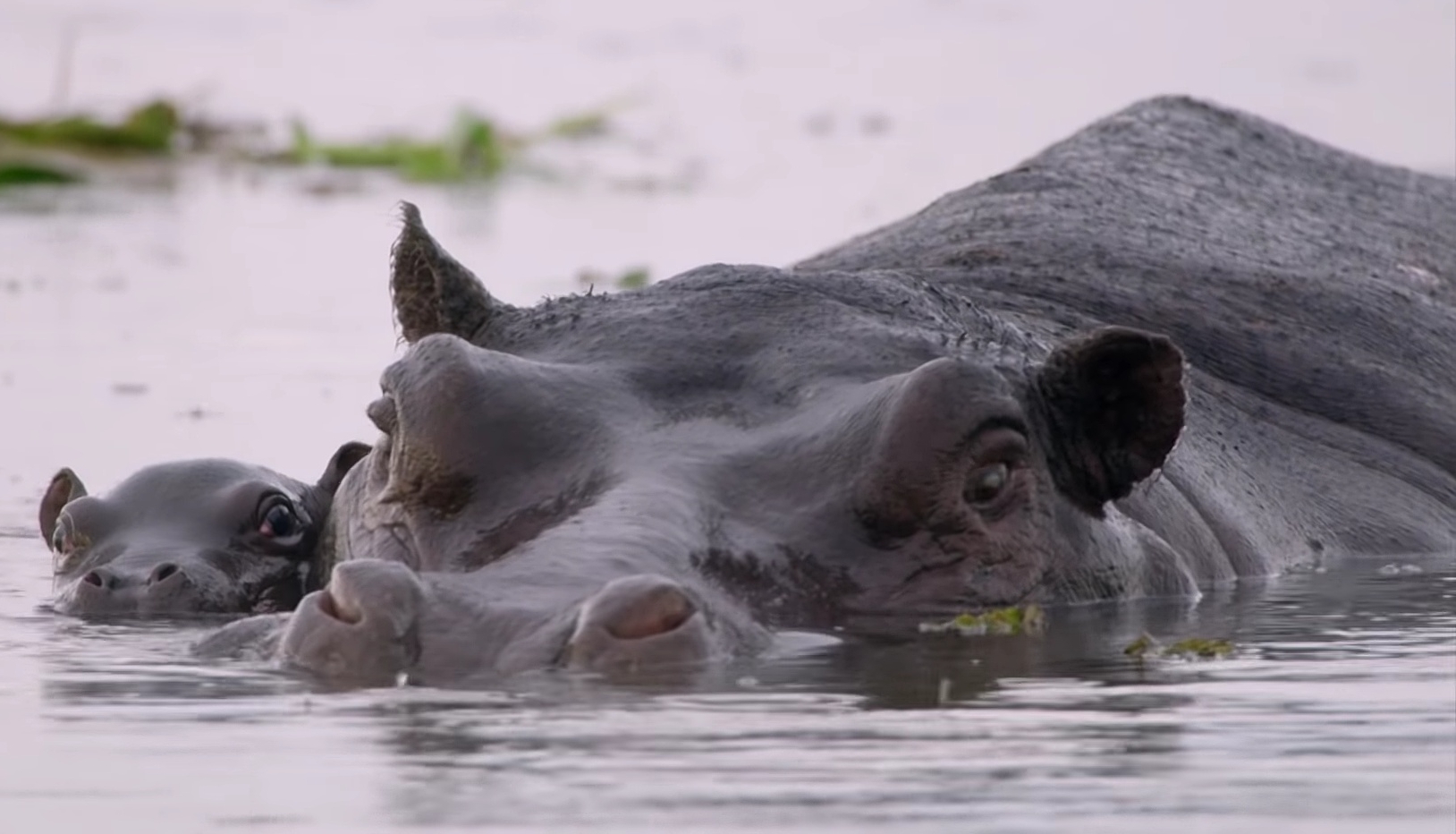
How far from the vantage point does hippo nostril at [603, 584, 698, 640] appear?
6.72 meters

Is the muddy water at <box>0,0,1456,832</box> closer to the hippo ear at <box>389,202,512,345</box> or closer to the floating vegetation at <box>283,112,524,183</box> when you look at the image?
the floating vegetation at <box>283,112,524,183</box>

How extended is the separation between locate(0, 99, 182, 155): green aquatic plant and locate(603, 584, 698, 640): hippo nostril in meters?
21.4

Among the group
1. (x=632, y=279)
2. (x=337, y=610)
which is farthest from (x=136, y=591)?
(x=632, y=279)

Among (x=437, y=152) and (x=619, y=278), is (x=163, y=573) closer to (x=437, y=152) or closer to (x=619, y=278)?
(x=619, y=278)

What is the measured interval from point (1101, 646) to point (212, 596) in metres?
2.55

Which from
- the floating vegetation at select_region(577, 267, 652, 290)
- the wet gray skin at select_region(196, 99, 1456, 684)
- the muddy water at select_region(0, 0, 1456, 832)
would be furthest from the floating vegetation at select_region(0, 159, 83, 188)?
the wet gray skin at select_region(196, 99, 1456, 684)

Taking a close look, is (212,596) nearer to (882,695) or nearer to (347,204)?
(882,695)

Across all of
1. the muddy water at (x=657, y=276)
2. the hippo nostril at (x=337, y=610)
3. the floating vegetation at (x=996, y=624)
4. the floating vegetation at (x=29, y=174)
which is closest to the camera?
the muddy water at (x=657, y=276)

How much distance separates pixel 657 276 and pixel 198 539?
36.1ft

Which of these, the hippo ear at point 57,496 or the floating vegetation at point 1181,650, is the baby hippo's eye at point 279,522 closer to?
the hippo ear at point 57,496

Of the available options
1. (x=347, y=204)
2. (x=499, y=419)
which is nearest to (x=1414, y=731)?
(x=499, y=419)

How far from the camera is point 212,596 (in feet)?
30.0

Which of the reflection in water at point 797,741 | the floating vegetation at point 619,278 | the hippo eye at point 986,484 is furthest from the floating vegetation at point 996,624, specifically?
the floating vegetation at point 619,278

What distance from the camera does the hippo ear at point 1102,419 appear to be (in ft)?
28.0
